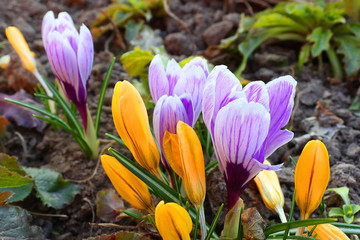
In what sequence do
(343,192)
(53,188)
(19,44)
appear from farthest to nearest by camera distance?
(19,44)
(53,188)
(343,192)

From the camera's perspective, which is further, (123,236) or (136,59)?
(136,59)

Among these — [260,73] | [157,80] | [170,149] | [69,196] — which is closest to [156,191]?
[170,149]

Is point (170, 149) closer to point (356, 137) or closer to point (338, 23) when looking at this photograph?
point (356, 137)

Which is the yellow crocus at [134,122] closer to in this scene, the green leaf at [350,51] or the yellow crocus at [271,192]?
the yellow crocus at [271,192]

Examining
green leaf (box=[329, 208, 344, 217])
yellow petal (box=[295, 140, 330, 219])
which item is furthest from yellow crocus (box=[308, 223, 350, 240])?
green leaf (box=[329, 208, 344, 217])

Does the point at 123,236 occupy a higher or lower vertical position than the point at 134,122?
lower

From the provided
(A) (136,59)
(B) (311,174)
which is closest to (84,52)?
(A) (136,59)

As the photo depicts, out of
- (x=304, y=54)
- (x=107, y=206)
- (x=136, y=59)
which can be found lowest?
(x=107, y=206)

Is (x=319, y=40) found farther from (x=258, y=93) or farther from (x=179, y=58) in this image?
(x=258, y=93)

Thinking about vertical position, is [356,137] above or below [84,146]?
below
